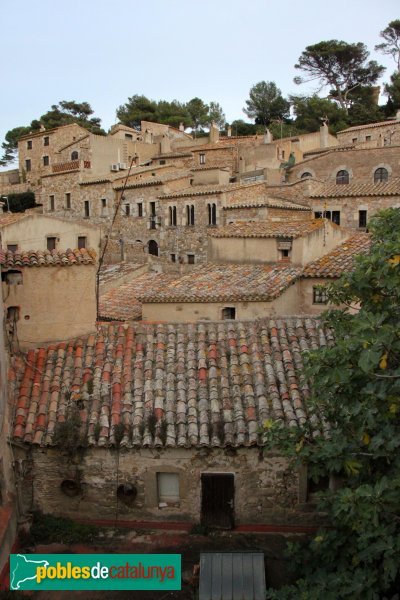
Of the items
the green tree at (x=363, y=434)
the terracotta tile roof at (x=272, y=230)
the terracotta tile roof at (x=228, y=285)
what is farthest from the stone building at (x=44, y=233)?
the green tree at (x=363, y=434)

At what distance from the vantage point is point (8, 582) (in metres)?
9.05

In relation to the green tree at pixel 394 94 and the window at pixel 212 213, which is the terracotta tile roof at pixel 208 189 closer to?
the window at pixel 212 213

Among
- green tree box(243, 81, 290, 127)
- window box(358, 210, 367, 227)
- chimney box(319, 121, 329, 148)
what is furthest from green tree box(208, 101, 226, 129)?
window box(358, 210, 367, 227)

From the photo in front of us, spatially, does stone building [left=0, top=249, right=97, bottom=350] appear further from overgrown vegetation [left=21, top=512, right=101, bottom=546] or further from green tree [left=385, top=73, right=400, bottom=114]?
green tree [left=385, top=73, right=400, bottom=114]

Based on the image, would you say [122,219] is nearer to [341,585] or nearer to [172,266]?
[172,266]

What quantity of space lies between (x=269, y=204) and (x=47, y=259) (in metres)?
22.0

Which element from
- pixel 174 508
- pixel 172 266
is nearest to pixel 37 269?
pixel 174 508

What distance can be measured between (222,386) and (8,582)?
507 centimetres

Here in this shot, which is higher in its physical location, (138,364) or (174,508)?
(138,364)

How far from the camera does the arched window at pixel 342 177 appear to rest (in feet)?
137

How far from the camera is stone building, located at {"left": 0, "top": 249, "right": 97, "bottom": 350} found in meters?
11.9

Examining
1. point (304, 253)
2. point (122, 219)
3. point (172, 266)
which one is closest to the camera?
point (304, 253)

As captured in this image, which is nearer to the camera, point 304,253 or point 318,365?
point 318,365

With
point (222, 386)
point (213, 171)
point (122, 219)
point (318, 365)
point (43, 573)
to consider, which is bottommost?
point (43, 573)
